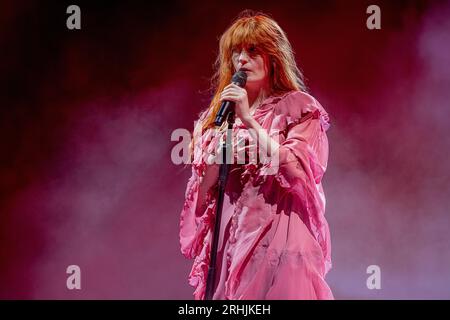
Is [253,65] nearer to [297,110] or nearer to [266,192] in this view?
[297,110]

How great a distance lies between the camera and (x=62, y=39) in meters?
3.29

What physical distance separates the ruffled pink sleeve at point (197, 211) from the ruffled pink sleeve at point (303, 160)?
0.79ft

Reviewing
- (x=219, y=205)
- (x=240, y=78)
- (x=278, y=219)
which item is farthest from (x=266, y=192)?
(x=240, y=78)

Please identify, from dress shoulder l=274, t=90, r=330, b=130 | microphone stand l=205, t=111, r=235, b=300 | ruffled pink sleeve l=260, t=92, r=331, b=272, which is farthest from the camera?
dress shoulder l=274, t=90, r=330, b=130

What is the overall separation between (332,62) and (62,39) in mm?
1429

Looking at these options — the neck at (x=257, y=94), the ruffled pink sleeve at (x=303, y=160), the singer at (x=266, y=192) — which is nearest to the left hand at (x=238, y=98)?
the singer at (x=266, y=192)

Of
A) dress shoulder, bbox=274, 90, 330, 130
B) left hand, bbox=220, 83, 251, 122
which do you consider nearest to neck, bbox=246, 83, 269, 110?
dress shoulder, bbox=274, 90, 330, 130

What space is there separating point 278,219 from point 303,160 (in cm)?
20

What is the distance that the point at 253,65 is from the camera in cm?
209

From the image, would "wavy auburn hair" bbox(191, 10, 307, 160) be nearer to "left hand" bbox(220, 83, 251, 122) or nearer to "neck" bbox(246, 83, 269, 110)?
"neck" bbox(246, 83, 269, 110)

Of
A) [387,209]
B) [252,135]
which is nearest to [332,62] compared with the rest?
[387,209]

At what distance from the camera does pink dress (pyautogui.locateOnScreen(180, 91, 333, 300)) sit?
6.10 feet

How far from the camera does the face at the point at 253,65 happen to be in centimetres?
209
